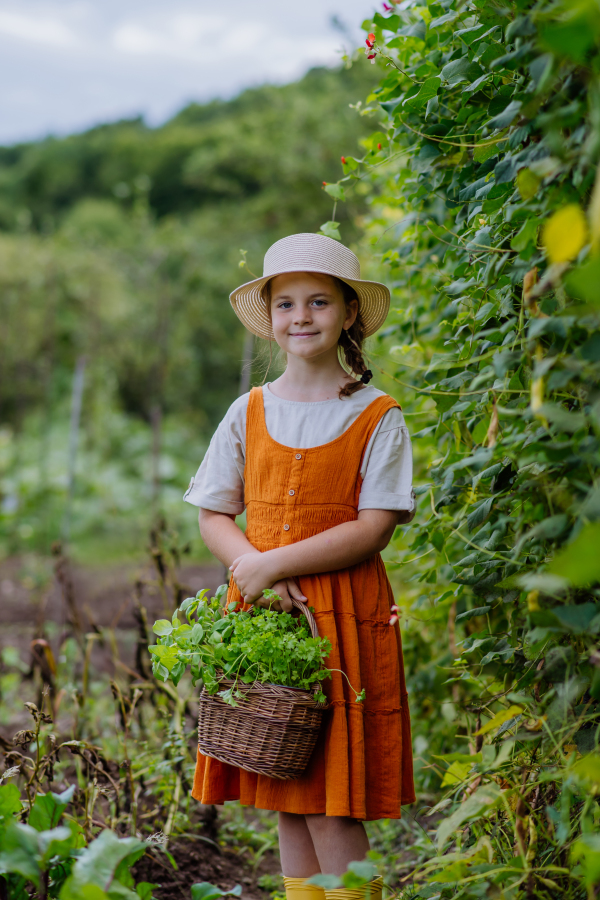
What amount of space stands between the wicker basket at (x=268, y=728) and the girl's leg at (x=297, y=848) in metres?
0.25

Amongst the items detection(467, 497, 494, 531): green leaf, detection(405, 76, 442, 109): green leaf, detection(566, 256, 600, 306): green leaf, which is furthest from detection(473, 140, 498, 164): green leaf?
detection(566, 256, 600, 306): green leaf

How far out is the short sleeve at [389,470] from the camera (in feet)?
5.26

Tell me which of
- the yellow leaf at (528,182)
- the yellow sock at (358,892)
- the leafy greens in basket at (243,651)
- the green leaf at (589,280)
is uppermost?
the yellow leaf at (528,182)

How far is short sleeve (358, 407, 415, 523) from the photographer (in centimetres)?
160

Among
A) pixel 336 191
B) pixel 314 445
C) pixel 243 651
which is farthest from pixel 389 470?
pixel 336 191

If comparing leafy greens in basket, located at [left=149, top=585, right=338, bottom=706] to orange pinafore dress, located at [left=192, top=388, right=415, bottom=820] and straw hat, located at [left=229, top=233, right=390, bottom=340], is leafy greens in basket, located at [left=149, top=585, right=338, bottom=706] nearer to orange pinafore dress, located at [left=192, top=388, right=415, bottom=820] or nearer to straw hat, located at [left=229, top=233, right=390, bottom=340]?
orange pinafore dress, located at [left=192, top=388, right=415, bottom=820]

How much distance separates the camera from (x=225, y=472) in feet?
5.84

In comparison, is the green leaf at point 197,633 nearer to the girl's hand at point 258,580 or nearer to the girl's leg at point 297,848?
the girl's hand at point 258,580

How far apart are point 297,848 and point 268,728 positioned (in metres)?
0.43

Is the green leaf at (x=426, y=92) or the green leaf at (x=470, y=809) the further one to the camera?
the green leaf at (x=426, y=92)

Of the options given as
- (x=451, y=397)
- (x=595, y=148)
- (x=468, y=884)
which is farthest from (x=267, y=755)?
(x=595, y=148)

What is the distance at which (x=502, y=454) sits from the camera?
3.99ft

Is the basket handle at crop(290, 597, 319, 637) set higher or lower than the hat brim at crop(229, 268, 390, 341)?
lower

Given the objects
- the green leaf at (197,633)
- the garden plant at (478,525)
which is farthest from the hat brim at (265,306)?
the green leaf at (197,633)
